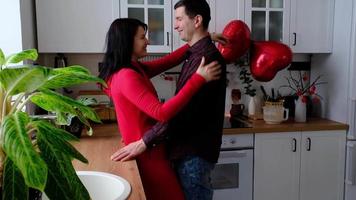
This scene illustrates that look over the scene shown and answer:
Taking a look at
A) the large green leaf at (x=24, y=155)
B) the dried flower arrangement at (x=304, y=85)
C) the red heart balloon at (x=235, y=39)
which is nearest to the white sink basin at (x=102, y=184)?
the large green leaf at (x=24, y=155)

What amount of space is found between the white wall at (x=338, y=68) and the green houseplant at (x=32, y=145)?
245 cm

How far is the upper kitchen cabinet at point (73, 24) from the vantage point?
2.35 metres

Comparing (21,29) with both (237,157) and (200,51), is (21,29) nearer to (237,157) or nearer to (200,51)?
(200,51)

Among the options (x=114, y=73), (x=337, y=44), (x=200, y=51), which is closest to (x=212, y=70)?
(x=200, y=51)

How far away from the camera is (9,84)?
570 mm

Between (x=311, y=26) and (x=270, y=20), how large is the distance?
13.5 inches

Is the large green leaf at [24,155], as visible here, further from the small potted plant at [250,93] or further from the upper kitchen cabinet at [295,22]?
the small potted plant at [250,93]

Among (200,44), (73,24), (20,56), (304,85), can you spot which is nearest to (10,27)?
(73,24)

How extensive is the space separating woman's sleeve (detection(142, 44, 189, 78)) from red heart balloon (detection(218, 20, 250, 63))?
0.54 meters

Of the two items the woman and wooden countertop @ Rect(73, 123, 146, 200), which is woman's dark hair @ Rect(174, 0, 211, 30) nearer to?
the woman

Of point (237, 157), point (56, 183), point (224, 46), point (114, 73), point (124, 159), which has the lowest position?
point (237, 157)

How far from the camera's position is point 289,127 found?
101 inches

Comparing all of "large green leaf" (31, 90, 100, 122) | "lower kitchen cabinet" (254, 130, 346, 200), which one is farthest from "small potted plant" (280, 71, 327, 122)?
"large green leaf" (31, 90, 100, 122)

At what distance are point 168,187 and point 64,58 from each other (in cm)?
153
